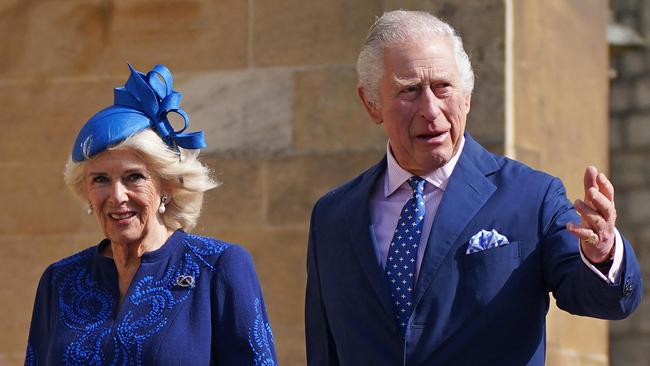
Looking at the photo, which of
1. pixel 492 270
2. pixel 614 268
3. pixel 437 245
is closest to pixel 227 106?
pixel 437 245

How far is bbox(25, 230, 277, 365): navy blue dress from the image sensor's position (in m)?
4.29

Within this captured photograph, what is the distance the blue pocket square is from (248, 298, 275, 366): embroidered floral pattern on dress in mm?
737

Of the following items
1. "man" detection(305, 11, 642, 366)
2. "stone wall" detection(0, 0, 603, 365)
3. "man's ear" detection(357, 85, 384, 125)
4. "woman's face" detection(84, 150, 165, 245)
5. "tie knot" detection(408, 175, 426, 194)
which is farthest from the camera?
"stone wall" detection(0, 0, 603, 365)

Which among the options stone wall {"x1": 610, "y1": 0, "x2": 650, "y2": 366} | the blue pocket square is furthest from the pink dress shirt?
stone wall {"x1": 610, "y1": 0, "x2": 650, "y2": 366}

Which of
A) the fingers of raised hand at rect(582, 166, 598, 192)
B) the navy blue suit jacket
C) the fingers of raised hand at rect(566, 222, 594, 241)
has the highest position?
the fingers of raised hand at rect(582, 166, 598, 192)

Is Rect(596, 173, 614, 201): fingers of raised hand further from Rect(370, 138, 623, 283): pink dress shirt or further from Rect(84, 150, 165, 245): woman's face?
Rect(84, 150, 165, 245): woman's face

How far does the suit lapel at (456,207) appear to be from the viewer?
12.8 ft

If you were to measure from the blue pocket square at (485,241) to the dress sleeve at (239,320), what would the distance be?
741mm

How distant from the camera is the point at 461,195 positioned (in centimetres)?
397

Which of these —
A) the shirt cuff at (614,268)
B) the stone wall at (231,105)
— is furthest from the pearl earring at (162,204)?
the stone wall at (231,105)

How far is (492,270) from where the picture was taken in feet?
12.6

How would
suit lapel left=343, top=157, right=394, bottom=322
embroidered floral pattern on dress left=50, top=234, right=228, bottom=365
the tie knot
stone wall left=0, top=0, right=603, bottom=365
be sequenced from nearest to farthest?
1. suit lapel left=343, top=157, right=394, bottom=322
2. the tie knot
3. embroidered floral pattern on dress left=50, top=234, right=228, bottom=365
4. stone wall left=0, top=0, right=603, bottom=365

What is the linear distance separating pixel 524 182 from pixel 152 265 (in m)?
1.14

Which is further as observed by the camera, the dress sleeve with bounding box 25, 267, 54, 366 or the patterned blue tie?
the dress sleeve with bounding box 25, 267, 54, 366
